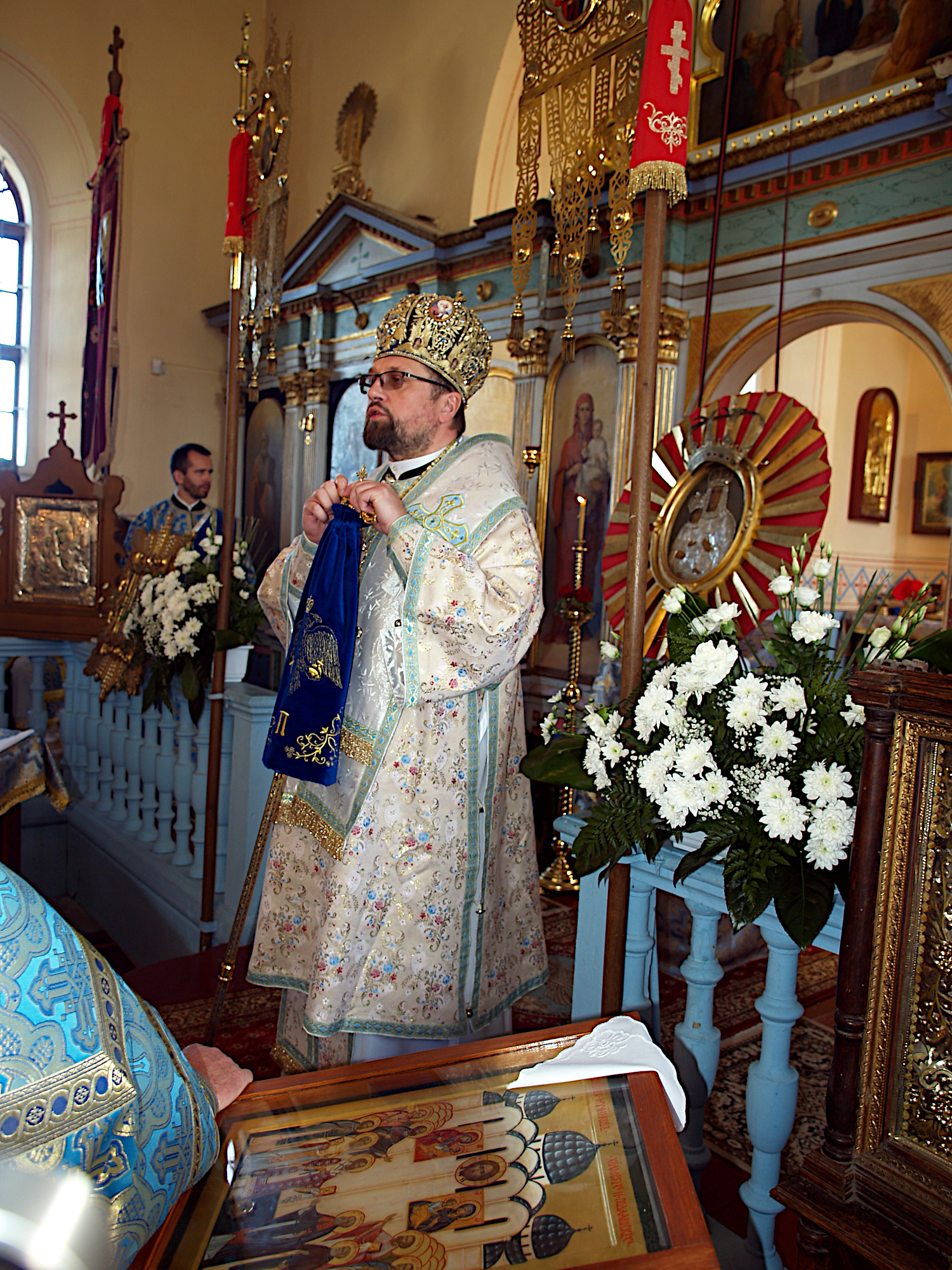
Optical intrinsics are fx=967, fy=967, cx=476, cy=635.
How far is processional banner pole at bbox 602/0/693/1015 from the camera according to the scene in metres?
1.56

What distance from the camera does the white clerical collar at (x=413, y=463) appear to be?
7.58 feet

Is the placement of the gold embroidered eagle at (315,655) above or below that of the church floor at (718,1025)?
above

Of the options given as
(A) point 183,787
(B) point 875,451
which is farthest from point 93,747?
(B) point 875,451

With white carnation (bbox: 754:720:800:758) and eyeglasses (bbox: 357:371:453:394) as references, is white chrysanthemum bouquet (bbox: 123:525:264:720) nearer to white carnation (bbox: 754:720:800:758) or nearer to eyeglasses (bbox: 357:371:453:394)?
eyeglasses (bbox: 357:371:453:394)

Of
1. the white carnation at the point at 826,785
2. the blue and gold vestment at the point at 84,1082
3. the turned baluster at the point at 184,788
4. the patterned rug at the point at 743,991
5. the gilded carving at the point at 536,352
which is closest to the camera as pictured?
the blue and gold vestment at the point at 84,1082

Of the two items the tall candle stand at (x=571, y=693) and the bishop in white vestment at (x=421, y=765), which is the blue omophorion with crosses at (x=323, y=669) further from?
the tall candle stand at (x=571, y=693)

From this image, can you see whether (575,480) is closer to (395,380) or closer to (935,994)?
(395,380)

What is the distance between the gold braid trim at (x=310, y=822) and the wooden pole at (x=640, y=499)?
0.69 metres

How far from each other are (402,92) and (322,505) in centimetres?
720

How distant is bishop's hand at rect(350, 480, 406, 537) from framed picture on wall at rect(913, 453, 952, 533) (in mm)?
7974

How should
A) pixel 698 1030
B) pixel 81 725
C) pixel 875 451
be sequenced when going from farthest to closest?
pixel 875 451 < pixel 81 725 < pixel 698 1030

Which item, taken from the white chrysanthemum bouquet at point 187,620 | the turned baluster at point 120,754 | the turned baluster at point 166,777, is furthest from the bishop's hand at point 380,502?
the turned baluster at point 120,754

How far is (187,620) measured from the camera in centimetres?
373

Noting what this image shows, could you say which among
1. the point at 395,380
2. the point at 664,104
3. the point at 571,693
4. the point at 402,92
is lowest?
the point at 571,693
